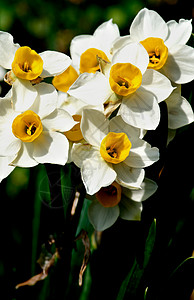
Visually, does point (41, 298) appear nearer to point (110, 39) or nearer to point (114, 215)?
point (114, 215)

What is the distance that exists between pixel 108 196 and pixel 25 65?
0.28m

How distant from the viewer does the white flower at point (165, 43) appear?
2.27 feet

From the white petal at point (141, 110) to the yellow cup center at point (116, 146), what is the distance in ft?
0.09

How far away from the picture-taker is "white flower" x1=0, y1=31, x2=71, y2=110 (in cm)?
63

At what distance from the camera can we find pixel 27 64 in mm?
648

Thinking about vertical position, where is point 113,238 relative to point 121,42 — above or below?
below

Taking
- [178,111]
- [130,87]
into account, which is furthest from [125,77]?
[178,111]

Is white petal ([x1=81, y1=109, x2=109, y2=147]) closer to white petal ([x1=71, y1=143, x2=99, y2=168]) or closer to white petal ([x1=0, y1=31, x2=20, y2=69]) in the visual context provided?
white petal ([x1=71, y1=143, x2=99, y2=168])

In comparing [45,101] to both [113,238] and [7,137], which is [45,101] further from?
[113,238]

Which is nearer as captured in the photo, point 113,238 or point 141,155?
point 141,155

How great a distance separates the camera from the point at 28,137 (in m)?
0.64

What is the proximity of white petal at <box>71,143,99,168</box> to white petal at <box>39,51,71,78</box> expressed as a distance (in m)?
0.13

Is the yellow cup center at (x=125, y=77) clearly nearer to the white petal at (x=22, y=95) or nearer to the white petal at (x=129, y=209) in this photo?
the white petal at (x=22, y=95)

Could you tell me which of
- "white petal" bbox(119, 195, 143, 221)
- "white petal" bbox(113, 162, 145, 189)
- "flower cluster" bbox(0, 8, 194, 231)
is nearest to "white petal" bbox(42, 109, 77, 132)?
"flower cluster" bbox(0, 8, 194, 231)
